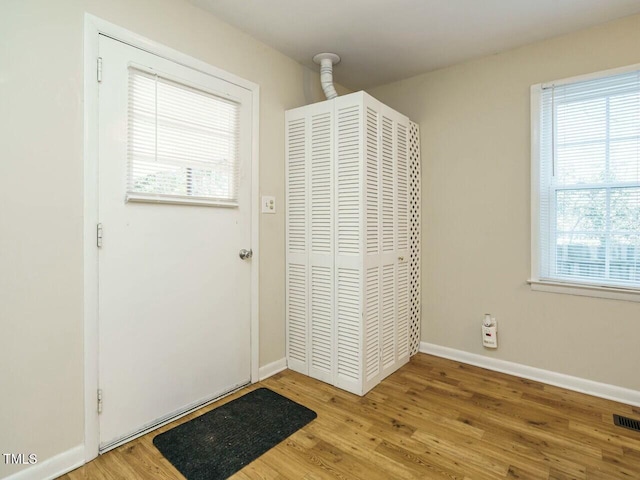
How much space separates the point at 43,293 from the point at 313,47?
2321 millimetres

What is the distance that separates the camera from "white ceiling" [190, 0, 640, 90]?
206cm

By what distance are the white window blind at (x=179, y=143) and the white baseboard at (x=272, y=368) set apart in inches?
49.6

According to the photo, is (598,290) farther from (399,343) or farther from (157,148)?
(157,148)

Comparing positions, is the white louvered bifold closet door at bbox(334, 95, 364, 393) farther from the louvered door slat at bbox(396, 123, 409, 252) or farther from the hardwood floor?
the louvered door slat at bbox(396, 123, 409, 252)

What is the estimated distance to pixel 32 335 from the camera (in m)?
1.50

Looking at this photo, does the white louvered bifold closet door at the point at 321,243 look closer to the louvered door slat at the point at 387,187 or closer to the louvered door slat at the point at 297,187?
the louvered door slat at the point at 297,187

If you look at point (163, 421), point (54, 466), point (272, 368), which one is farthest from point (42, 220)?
point (272, 368)

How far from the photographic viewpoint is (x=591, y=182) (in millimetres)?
2299

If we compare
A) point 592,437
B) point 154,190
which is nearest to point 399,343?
point 592,437

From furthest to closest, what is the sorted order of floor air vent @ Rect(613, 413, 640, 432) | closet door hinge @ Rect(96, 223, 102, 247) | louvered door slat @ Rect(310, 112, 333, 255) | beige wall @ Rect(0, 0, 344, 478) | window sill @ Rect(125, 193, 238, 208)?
louvered door slat @ Rect(310, 112, 333, 255) < floor air vent @ Rect(613, 413, 640, 432) < window sill @ Rect(125, 193, 238, 208) < closet door hinge @ Rect(96, 223, 102, 247) < beige wall @ Rect(0, 0, 344, 478)

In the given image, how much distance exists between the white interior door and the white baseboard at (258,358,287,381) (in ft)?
0.52

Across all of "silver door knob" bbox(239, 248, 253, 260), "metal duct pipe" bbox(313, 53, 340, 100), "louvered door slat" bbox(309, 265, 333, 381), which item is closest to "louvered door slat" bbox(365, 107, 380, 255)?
"louvered door slat" bbox(309, 265, 333, 381)

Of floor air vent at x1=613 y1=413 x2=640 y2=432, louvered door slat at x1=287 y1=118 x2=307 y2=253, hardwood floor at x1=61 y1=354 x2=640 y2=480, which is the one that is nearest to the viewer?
hardwood floor at x1=61 y1=354 x2=640 y2=480

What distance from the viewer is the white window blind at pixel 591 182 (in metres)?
2.19
